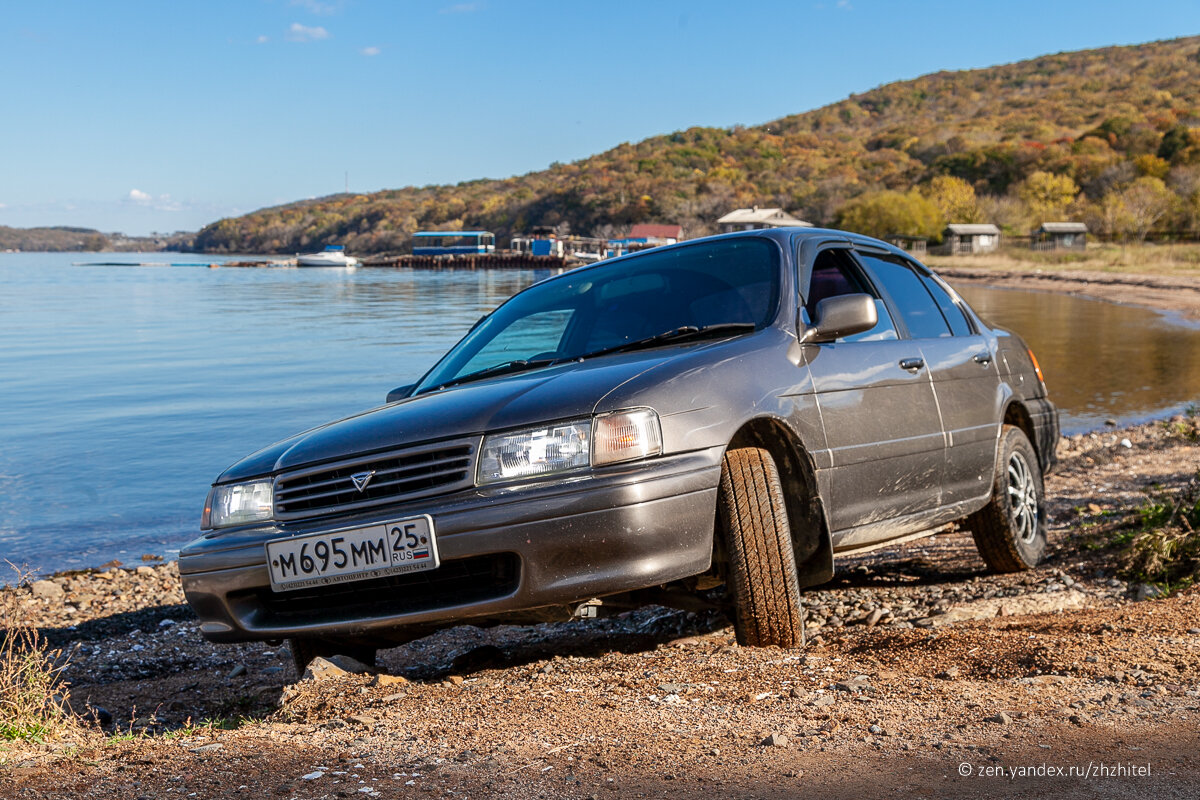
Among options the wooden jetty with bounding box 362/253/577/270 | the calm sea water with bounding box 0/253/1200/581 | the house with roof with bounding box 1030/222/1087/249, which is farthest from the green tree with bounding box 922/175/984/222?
the calm sea water with bounding box 0/253/1200/581

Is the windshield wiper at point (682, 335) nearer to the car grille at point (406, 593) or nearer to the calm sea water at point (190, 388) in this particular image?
the car grille at point (406, 593)

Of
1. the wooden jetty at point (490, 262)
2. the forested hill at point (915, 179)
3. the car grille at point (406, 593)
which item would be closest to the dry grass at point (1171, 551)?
the car grille at point (406, 593)

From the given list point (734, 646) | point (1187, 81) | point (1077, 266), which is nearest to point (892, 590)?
point (734, 646)

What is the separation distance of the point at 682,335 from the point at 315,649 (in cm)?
191

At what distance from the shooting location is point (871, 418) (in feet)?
14.5

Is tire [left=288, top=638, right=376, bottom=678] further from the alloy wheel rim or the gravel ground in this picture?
the alloy wheel rim

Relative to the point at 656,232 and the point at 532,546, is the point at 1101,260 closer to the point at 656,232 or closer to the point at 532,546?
the point at 656,232

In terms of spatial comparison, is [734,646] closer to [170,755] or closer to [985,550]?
[170,755]

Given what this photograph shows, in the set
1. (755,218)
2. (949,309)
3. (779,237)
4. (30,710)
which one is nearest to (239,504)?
(30,710)

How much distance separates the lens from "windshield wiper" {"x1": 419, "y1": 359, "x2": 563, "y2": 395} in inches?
173

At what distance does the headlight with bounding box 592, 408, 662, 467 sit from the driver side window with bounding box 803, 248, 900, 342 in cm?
167

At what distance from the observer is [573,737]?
2982 millimetres

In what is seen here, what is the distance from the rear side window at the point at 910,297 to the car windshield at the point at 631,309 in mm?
847

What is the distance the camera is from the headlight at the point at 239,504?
12.5 feet
